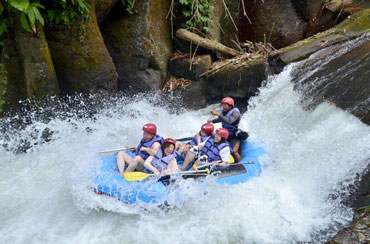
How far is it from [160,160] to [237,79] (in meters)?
3.60

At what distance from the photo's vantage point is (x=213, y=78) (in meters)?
8.28

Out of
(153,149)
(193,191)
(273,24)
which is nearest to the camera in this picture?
(193,191)

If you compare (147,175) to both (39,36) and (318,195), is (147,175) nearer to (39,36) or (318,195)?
(318,195)

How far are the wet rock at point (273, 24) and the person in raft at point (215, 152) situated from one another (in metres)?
4.08

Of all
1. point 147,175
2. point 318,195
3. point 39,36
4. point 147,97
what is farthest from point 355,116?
point 39,36

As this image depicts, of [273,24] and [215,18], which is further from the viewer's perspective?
[273,24]

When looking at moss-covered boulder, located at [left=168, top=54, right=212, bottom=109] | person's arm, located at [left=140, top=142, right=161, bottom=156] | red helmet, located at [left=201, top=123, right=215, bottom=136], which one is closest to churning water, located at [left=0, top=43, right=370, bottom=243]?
person's arm, located at [left=140, top=142, right=161, bottom=156]

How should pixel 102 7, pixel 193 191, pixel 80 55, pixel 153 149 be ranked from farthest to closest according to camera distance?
pixel 102 7
pixel 80 55
pixel 153 149
pixel 193 191

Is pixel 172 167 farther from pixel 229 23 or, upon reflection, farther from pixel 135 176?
pixel 229 23

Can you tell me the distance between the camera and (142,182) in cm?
489

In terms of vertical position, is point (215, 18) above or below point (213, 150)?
above

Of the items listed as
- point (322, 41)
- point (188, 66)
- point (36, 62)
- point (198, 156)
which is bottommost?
point (198, 156)

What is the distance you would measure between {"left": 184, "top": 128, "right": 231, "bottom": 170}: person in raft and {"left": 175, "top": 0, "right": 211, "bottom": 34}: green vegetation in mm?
3458

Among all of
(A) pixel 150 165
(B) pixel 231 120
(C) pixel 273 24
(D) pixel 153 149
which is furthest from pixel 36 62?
(C) pixel 273 24
